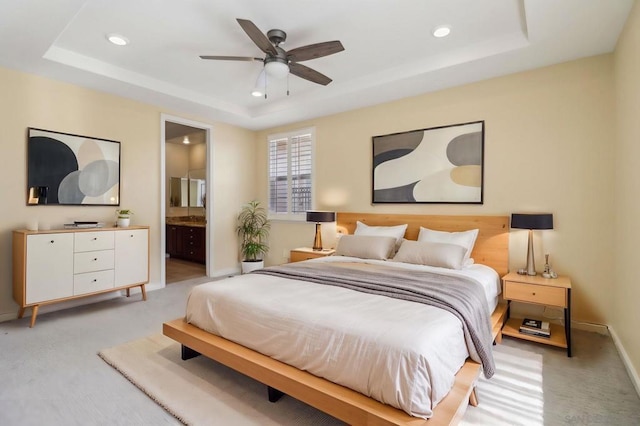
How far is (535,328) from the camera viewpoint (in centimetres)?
290

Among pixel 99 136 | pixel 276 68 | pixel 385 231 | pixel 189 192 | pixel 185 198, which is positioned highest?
pixel 276 68

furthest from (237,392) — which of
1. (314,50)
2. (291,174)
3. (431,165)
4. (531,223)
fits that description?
(291,174)

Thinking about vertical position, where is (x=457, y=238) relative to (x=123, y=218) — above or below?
below

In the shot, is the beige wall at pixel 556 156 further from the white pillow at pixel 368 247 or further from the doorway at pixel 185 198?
the doorway at pixel 185 198

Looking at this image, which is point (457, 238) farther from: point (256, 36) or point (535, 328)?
point (256, 36)

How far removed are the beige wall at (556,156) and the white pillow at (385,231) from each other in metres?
0.37

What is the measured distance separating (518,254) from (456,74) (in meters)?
2.03

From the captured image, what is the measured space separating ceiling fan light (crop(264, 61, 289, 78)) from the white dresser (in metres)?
2.59

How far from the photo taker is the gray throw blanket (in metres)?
1.96

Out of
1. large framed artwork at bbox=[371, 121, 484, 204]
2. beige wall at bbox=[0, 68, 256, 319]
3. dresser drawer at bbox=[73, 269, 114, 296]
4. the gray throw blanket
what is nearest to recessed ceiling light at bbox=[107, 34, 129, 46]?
beige wall at bbox=[0, 68, 256, 319]

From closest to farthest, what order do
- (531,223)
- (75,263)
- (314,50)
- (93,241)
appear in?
(314,50), (531,223), (75,263), (93,241)

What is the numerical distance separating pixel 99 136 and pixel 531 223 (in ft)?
16.2

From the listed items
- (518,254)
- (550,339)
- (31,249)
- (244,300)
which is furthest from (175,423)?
(518,254)

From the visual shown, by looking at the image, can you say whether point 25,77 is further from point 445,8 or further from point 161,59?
point 445,8
